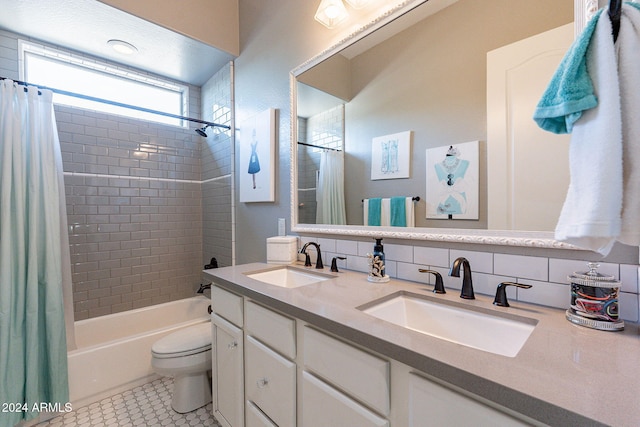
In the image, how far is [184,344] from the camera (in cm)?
173

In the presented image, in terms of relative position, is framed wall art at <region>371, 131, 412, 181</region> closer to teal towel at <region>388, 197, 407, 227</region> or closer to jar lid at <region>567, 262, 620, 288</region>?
teal towel at <region>388, 197, 407, 227</region>

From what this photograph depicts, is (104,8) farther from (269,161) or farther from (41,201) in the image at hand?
(269,161)

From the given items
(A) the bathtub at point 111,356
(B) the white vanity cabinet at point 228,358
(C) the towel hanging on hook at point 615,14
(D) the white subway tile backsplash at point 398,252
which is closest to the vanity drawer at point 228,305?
(B) the white vanity cabinet at point 228,358

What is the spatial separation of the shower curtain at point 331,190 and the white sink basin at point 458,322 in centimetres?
Answer: 62

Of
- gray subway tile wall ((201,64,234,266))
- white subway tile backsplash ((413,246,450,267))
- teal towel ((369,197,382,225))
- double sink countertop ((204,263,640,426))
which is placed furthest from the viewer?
gray subway tile wall ((201,64,234,266))

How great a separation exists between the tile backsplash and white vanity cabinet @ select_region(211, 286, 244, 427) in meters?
0.77

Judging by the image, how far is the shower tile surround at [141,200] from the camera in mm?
2367

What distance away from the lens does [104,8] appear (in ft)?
6.06

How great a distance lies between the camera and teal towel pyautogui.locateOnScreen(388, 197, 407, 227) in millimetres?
1240

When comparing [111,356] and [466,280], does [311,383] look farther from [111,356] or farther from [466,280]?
[111,356]

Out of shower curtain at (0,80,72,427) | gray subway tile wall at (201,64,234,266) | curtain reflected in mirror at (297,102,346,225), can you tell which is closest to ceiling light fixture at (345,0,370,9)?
curtain reflected in mirror at (297,102,346,225)

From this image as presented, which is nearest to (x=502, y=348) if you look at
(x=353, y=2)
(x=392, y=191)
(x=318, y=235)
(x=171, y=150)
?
(x=392, y=191)

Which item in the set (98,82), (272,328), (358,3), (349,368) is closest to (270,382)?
(272,328)

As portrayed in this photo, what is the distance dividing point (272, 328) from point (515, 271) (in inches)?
35.2
